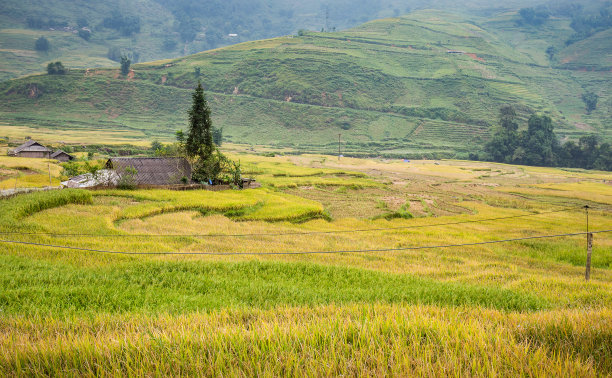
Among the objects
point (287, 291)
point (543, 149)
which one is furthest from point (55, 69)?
point (287, 291)

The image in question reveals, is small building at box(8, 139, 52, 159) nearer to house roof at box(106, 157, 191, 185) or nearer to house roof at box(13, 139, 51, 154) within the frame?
house roof at box(13, 139, 51, 154)

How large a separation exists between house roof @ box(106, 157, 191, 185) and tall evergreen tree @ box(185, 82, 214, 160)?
1.28 meters

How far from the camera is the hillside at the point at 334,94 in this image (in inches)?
4166

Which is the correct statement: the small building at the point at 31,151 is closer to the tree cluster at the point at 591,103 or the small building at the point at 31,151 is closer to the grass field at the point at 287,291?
the grass field at the point at 287,291

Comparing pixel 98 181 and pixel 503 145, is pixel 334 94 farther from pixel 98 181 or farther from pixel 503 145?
pixel 98 181

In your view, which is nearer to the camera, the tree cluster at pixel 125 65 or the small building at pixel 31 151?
the small building at pixel 31 151

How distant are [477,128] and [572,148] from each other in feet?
129

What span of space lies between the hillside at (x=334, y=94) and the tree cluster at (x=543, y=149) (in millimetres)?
11945

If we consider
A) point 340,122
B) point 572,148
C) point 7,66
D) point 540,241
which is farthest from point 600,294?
point 7,66

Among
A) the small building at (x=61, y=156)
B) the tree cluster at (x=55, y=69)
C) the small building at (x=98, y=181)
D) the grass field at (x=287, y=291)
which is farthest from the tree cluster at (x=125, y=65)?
the grass field at (x=287, y=291)

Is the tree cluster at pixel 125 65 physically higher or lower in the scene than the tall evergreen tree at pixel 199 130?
higher

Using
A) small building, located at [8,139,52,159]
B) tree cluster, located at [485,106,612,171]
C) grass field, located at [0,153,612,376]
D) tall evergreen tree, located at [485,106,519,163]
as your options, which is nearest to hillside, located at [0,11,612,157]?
tall evergreen tree, located at [485,106,519,163]

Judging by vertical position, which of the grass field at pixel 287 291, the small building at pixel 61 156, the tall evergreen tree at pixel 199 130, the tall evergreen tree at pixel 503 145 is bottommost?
the grass field at pixel 287 291

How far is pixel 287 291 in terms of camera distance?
7055 millimetres
